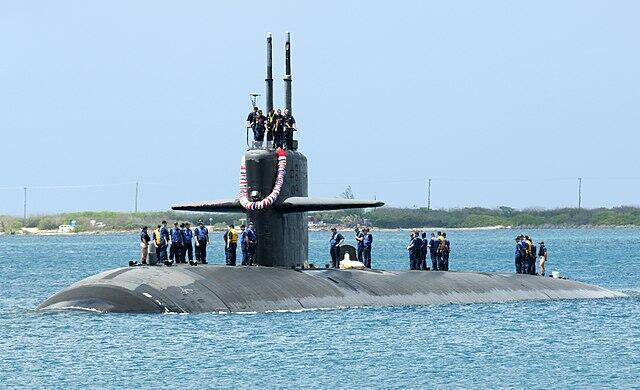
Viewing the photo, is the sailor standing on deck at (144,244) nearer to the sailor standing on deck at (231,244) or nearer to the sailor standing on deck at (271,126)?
the sailor standing on deck at (231,244)

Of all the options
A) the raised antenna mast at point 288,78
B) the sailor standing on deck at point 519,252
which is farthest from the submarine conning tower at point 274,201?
the sailor standing on deck at point 519,252

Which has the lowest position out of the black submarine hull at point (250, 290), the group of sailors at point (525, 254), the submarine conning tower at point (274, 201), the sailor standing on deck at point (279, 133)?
the black submarine hull at point (250, 290)

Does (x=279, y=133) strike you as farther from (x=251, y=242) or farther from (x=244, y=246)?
(x=244, y=246)

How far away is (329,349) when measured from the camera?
26172 millimetres

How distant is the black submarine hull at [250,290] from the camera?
92.4 feet

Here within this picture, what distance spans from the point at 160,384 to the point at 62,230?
179 metres

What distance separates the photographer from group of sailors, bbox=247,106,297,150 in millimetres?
31234

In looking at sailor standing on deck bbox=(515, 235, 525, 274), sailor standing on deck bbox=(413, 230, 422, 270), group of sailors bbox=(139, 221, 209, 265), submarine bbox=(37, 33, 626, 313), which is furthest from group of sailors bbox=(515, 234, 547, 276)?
group of sailors bbox=(139, 221, 209, 265)

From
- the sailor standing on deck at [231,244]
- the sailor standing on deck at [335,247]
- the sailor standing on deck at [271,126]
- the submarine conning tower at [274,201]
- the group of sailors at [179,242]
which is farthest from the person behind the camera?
the sailor standing on deck at [335,247]

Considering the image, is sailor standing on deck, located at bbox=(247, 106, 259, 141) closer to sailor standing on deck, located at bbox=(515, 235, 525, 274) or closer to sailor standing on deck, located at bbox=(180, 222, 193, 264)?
sailor standing on deck, located at bbox=(180, 222, 193, 264)

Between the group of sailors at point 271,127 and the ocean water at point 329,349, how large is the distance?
416 centimetres

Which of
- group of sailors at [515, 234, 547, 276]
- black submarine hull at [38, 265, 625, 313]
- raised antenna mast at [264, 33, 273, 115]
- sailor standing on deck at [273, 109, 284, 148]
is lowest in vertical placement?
black submarine hull at [38, 265, 625, 313]

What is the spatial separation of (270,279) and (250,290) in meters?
0.91

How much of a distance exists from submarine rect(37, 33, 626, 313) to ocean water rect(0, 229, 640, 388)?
345 millimetres
